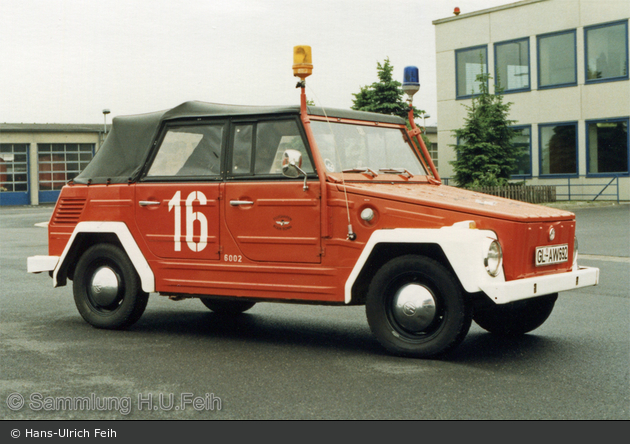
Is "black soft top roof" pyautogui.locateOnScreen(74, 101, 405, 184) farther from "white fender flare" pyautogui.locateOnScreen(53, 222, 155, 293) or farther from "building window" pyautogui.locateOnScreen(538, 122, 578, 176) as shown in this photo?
"building window" pyautogui.locateOnScreen(538, 122, 578, 176)

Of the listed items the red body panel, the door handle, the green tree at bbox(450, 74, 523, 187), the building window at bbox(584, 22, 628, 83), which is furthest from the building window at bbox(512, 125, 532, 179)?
the door handle

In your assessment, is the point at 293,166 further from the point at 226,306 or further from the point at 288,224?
the point at 226,306

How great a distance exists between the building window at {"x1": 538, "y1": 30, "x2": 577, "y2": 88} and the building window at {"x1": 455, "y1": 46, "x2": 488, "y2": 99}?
2.69 m

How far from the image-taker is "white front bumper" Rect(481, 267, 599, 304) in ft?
18.6

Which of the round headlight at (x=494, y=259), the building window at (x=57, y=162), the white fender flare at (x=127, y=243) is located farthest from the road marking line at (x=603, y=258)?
the building window at (x=57, y=162)

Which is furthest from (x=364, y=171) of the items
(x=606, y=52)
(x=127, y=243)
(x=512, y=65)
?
(x=512, y=65)

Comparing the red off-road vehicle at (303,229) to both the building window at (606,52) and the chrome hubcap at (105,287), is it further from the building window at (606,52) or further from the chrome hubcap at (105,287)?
the building window at (606,52)

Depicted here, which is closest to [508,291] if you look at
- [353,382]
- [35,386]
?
[353,382]

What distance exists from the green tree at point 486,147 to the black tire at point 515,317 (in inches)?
871

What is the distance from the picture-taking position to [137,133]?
7879mm

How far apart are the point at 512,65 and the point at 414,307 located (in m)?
29.6

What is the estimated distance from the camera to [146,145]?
25.2 feet

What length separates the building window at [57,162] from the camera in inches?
2302

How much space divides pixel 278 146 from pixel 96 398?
9.18ft
